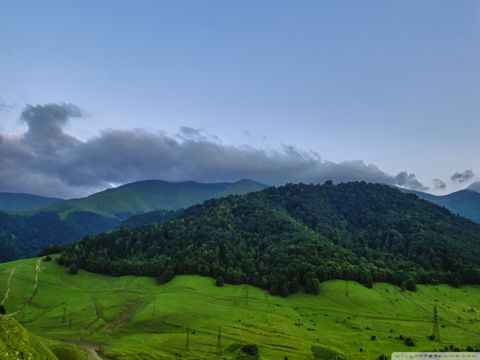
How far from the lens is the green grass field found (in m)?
125

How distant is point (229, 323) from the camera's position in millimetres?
152250

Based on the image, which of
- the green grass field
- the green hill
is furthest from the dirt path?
the green hill

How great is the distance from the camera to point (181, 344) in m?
127

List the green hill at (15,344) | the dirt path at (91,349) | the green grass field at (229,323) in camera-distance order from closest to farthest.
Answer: the green hill at (15,344), the dirt path at (91,349), the green grass field at (229,323)

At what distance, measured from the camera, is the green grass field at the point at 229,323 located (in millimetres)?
125312

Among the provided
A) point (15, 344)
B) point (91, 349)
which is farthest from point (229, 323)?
point (15, 344)

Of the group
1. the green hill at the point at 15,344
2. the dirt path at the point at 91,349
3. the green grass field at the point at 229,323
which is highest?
the green hill at the point at 15,344

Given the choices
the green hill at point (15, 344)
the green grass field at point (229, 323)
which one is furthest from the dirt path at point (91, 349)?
the green hill at point (15, 344)

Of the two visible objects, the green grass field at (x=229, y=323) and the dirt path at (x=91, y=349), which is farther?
the green grass field at (x=229, y=323)

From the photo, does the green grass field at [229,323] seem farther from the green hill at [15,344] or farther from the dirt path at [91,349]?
the green hill at [15,344]

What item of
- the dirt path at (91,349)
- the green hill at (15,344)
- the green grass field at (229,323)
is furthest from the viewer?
the green grass field at (229,323)

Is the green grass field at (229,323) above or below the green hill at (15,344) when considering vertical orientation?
below

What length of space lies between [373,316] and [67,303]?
5498 inches

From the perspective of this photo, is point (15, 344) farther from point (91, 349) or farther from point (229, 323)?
point (229, 323)
